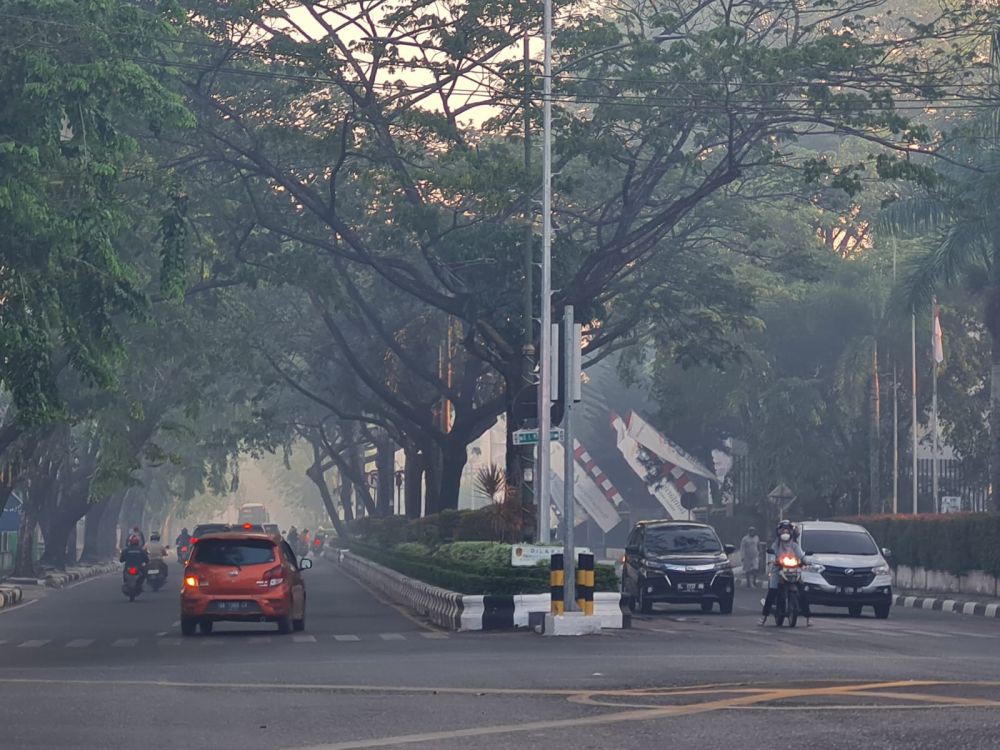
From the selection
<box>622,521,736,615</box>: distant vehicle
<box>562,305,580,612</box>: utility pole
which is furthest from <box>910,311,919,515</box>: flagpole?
<box>562,305,580,612</box>: utility pole

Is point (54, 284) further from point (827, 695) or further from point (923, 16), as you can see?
point (923, 16)

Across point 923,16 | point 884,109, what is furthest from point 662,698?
point 923,16

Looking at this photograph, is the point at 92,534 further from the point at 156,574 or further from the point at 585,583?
the point at 585,583

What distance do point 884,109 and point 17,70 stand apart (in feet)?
57.4

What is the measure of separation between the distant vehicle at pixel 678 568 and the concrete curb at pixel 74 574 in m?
26.1

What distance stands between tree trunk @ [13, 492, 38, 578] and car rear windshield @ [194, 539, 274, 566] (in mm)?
31377

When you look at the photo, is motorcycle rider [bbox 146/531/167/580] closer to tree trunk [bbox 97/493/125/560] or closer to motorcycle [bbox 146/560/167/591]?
motorcycle [bbox 146/560/167/591]

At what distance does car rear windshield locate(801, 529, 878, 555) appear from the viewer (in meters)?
33.5

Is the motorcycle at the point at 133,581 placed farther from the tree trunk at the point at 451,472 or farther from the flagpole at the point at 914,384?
the flagpole at the point at 914,384

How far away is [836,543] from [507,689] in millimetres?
18543

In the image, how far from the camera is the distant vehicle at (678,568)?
Answer: 34031mm

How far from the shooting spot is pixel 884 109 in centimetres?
3572

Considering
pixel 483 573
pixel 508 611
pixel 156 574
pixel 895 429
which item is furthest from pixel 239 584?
pixel 895 429

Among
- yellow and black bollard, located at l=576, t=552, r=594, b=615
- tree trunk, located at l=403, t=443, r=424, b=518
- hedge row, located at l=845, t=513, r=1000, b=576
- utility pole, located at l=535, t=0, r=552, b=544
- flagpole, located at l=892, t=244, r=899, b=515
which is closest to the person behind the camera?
yellow and black bollard, located at l=576, t=552, r=594, b=615
